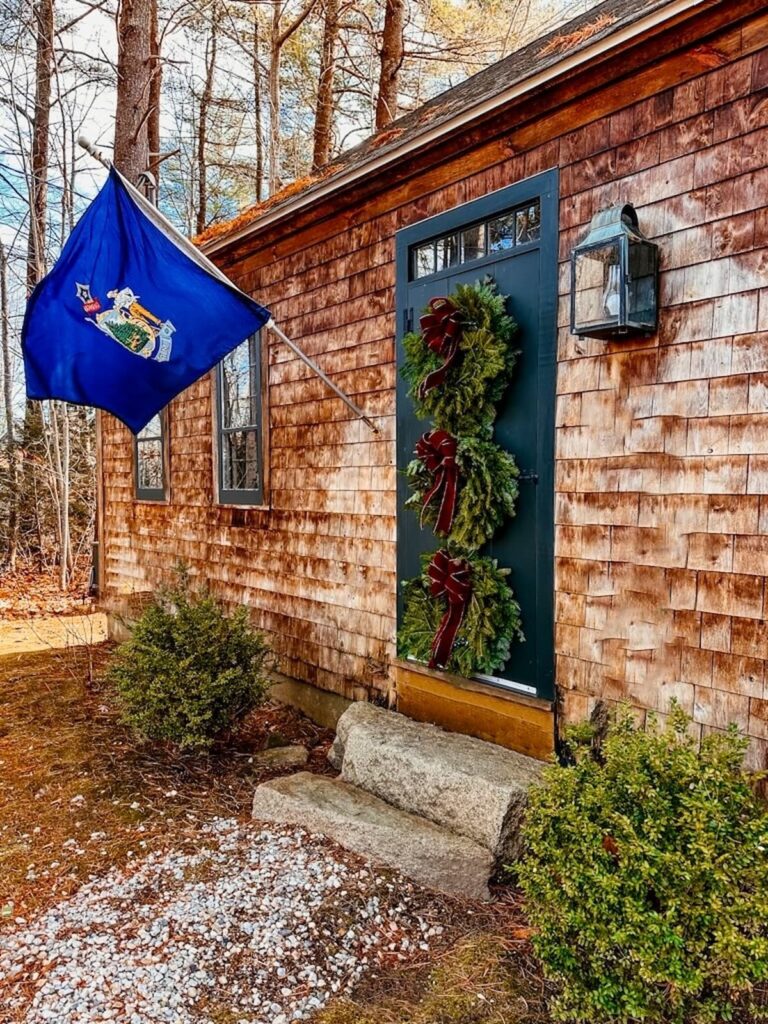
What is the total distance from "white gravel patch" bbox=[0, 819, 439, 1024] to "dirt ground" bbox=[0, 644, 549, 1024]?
0.38ft

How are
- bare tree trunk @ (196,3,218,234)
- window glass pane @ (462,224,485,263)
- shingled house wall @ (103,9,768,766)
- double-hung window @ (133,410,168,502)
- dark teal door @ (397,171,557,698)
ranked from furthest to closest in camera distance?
bare tree trunk @ (196,3,218,234) < double-hung window @ (133,410,168,502) < window glass pane @ (462,224,485,263) < dark teal door @ (397,171,557,698) < shingled house wall @ (103,9,768,766)

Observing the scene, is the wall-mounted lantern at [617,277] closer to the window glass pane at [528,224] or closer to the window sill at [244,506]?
the window glass pane at [528,224]

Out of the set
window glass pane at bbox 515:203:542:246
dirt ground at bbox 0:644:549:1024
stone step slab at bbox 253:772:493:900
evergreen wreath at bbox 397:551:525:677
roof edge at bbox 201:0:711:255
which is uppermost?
roof edge at bbox 201:0:711:255

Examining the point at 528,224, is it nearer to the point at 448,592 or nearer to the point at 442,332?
the point at 442,332

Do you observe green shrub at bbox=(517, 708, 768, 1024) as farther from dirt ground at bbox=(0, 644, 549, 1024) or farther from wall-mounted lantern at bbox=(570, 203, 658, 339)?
wall-mounted lantern at bbox=(570, 203, 658, 339)

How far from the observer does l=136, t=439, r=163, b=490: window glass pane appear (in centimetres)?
753

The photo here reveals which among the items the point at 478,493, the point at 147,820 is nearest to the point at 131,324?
the point at 478,493

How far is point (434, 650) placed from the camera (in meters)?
3.93

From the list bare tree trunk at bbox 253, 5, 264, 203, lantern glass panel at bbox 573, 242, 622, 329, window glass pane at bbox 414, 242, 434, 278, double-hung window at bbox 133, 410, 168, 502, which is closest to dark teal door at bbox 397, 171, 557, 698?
window glass pane at bbox 414, 242, 434, 278

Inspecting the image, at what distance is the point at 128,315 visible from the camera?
4320 mm

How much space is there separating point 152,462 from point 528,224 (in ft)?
17.1

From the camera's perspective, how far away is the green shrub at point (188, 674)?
4293 millimetres

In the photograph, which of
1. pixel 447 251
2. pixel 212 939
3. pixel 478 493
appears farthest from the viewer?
pixel 447 251

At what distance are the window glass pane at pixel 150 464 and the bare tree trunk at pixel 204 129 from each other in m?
8.22
